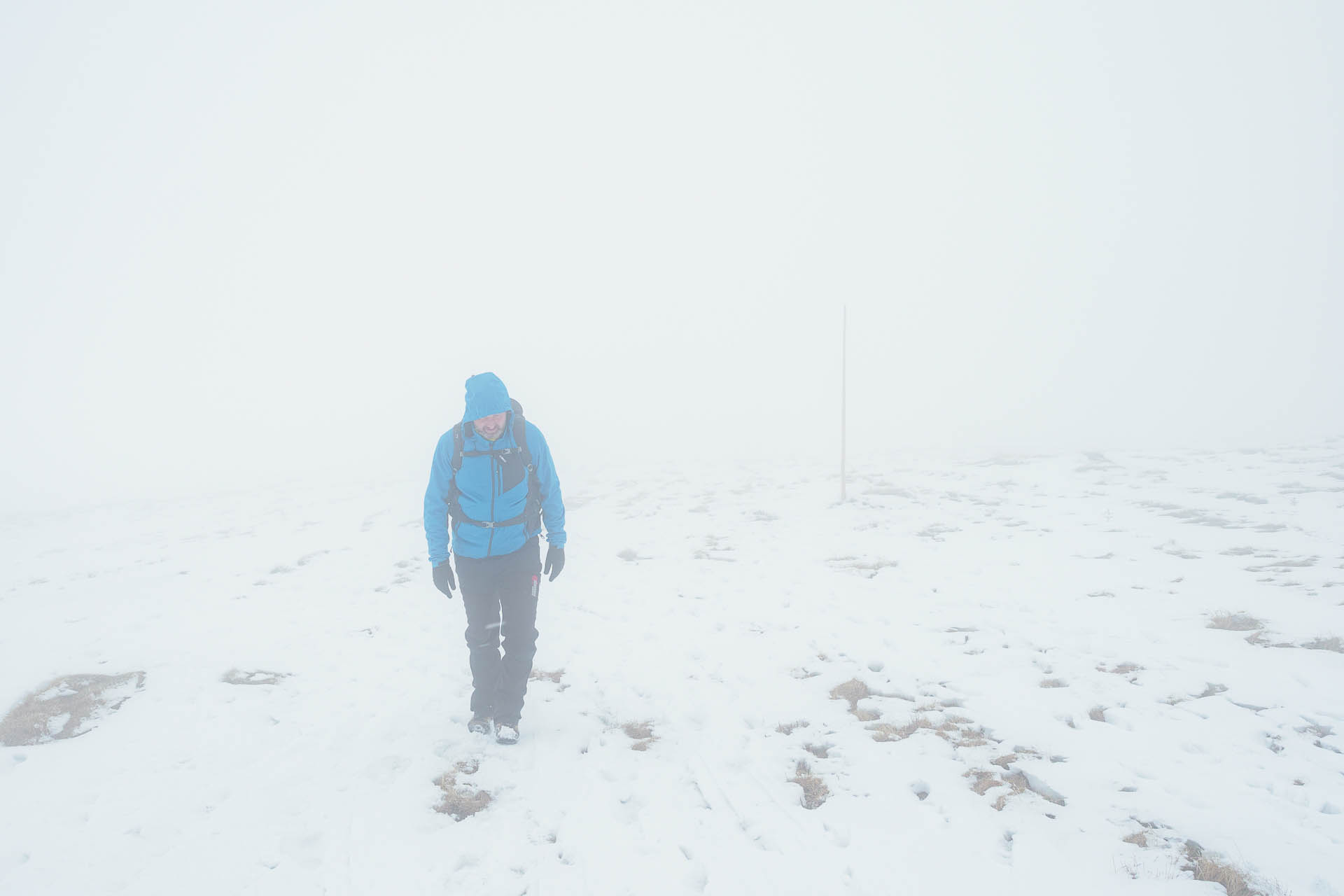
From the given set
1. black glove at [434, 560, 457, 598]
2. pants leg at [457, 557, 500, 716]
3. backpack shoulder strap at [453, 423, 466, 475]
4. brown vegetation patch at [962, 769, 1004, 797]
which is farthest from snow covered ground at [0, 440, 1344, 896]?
backpack shoulder strap at [453, 423, 466, 475]

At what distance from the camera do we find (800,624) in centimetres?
956

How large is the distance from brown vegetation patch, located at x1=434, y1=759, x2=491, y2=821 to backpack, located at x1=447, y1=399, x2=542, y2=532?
242 cm

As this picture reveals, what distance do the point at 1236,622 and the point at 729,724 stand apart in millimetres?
7423

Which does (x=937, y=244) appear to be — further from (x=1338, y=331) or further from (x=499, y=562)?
(x=499, y=562)

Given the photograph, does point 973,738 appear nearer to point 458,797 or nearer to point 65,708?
point 458,797

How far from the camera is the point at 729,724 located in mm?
6719

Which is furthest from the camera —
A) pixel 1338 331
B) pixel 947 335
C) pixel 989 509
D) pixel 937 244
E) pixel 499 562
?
pixel 937 244

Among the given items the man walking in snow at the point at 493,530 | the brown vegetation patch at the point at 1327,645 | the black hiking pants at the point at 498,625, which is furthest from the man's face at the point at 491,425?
the brown vegetation patch at the point at 1327,645

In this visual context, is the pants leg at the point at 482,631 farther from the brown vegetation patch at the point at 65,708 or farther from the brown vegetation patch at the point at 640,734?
the brown vegetation patch at the point at 65,708

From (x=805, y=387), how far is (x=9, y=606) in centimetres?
8171

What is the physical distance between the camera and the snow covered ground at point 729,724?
460 centimetres

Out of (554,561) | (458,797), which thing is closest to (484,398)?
(554,561)

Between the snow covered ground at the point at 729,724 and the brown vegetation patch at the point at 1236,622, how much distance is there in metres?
0.07

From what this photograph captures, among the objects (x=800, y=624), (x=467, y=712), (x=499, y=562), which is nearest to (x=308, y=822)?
(x=467, y=712)
